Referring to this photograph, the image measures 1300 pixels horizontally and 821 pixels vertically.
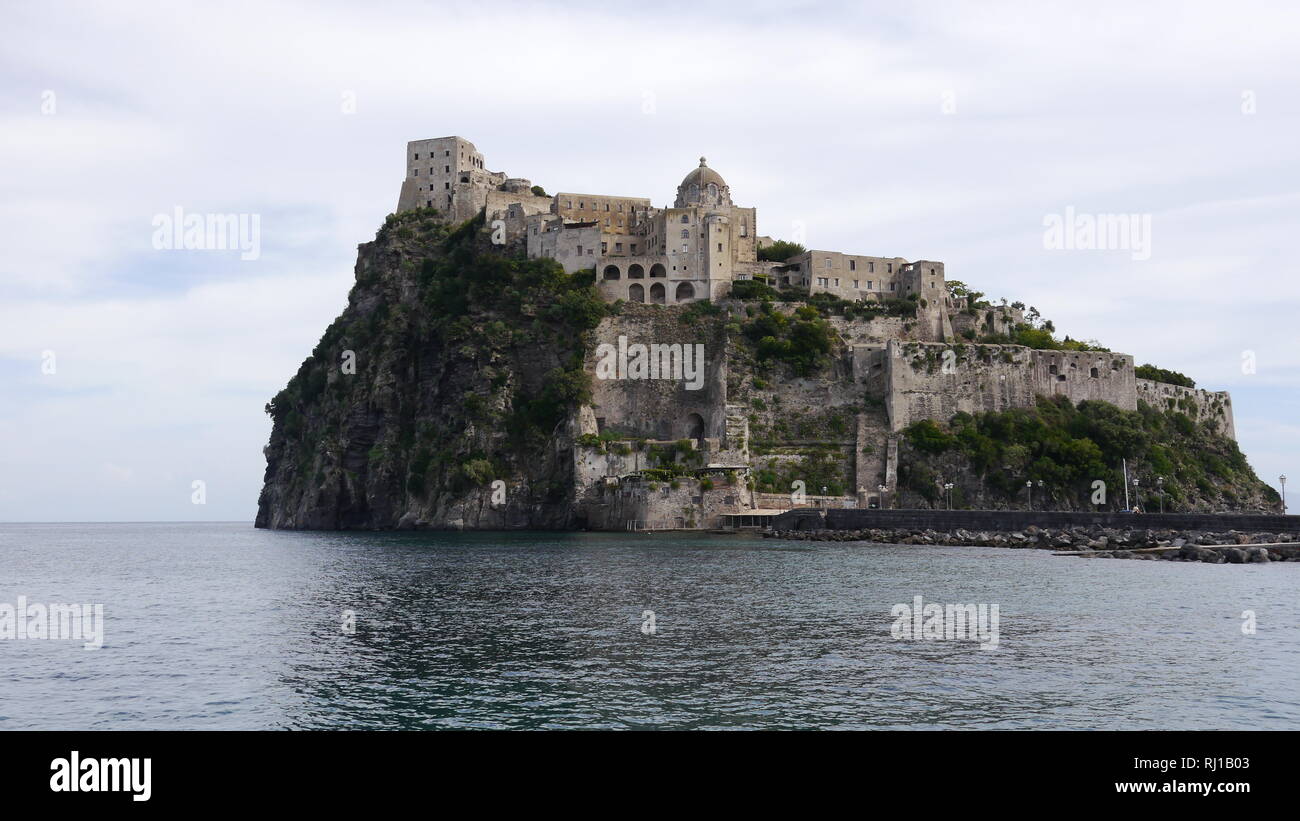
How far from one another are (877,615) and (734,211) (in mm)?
63658

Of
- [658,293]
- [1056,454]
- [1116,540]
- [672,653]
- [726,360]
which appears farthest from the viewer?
[658,293]

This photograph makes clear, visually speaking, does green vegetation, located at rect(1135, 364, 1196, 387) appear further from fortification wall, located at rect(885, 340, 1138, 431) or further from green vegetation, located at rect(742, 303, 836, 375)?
green vegetation, located at rect(742, 303, 836, 375)

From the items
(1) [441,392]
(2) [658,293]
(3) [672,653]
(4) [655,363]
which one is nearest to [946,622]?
(3) [672,653]

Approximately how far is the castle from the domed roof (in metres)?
0.17

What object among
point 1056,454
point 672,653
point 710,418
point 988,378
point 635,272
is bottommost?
point 672,653

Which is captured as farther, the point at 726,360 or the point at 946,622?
the point at 726,360

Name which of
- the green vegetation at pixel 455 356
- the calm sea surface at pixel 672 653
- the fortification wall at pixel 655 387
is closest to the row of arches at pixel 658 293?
the fortification wall at pixel 655 387

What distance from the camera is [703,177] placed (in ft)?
289

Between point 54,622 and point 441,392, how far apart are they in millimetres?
53890

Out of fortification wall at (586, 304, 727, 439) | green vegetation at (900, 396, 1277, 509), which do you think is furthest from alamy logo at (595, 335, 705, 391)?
green vegetation at (900, 396, 1277, 509)

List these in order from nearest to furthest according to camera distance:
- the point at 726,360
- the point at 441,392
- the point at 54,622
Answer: the point at 54,622 < the point at 726,360 < the point at 441,392

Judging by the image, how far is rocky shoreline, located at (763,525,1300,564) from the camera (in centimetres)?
4062

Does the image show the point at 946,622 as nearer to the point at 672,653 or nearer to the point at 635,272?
the point at 672,653
